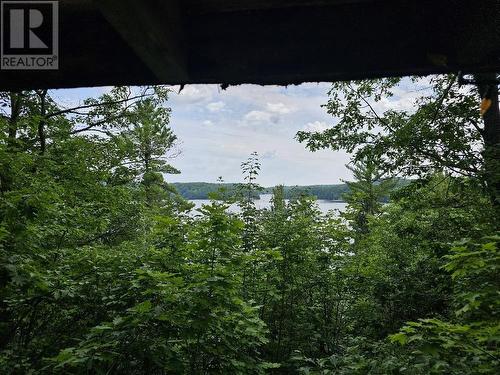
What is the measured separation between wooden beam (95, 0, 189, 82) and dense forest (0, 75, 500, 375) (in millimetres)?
1184

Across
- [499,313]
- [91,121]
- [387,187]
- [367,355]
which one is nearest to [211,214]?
[499,313]

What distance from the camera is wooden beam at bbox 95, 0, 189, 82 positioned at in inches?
40.6

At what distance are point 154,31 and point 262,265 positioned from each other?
472 centimetres

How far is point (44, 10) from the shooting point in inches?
52.6

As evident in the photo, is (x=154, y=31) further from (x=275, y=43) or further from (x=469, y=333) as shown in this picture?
(x=469, y=333)

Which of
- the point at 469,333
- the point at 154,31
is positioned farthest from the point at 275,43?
the point at 469,333

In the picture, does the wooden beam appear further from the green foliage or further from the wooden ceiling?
the green foliage

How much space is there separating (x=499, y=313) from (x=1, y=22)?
3.35m

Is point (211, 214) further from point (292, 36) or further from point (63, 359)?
point (292, 36)

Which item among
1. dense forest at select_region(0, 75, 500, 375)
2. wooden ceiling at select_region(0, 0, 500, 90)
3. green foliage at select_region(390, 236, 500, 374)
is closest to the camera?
wooden ceiling at select_region(0, 0, 500, 90)

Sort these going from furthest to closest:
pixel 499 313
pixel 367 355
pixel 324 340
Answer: pixel 324 340
pixel 367 355
pixel 499 313

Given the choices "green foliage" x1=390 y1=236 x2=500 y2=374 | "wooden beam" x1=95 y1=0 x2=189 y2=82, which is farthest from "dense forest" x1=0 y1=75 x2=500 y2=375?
"wooden beam" x1=95 y1=0 x2=189 y2=82

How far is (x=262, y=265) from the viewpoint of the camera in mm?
5488

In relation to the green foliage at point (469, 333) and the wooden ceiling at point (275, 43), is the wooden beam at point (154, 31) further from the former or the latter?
the green foliage at point (469, 333)
